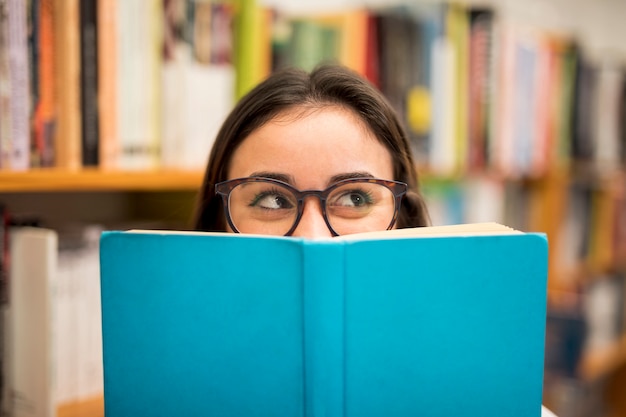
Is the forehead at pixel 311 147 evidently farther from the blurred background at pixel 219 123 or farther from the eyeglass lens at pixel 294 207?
the blurred background at pixel 219 123

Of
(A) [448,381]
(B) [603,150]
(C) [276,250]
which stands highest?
(B) [603,150]

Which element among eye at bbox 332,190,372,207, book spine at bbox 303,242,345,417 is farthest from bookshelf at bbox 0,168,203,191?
book spine at bbox 303,242,345,417

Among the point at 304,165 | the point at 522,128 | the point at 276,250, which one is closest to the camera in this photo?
the point at 276,250

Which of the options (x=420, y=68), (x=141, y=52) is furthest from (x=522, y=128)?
(x=141, y=52)

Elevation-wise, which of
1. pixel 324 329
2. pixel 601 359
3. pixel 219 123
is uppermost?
pixel 219 123

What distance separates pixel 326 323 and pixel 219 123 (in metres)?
0.63

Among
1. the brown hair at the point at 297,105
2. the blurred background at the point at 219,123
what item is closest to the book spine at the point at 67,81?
the blurred background at the point at 219,123

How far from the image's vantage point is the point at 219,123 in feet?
3.41

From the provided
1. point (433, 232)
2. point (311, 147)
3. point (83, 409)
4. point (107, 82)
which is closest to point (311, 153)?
point (311, 147)

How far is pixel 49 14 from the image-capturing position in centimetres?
79

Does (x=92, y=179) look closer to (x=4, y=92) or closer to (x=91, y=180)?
(x=91, y=180)

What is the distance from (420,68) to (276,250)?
1080 millimetres

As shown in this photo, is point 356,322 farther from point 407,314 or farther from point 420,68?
point 420,68

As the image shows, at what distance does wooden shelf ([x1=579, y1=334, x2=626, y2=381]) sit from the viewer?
80.7 inches
